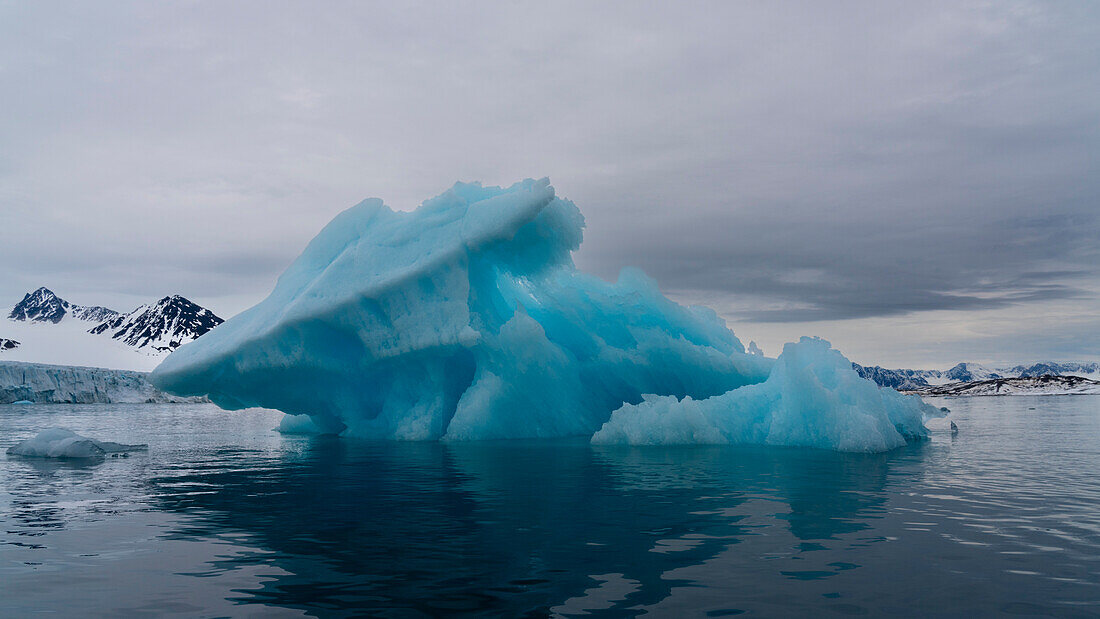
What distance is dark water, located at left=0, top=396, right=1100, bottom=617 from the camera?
519 cm

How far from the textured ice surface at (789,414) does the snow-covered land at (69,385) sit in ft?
226

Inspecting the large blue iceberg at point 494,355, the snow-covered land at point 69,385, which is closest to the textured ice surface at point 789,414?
the large blue iceberg at point 494,355

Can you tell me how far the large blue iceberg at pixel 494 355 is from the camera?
18359 mm

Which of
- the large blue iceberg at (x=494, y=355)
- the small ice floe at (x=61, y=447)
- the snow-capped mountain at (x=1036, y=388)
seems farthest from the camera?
the snow-capped mountain at (x=1036, y=388)

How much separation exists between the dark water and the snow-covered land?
224 ft

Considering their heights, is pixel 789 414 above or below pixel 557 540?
above

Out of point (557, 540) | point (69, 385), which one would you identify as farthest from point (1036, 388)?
point (557, 540)

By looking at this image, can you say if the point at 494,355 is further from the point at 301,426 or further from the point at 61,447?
the point at 301,426

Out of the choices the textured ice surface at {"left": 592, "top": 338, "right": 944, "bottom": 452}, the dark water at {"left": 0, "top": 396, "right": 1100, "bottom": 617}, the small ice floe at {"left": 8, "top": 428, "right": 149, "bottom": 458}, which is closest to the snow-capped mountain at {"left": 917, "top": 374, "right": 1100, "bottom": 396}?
the textured ice surface at {"left": 592, "top": 338, "right": 944, "bottom": 452}

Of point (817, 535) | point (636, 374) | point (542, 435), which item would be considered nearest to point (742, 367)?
point (636, 374)

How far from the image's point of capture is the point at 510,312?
883 inches

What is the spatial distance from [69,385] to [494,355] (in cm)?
7336

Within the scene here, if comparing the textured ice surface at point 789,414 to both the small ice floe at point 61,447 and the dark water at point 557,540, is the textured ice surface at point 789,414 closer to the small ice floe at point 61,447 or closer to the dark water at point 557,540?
the dark water at point 557,540

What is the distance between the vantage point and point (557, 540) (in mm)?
7117
